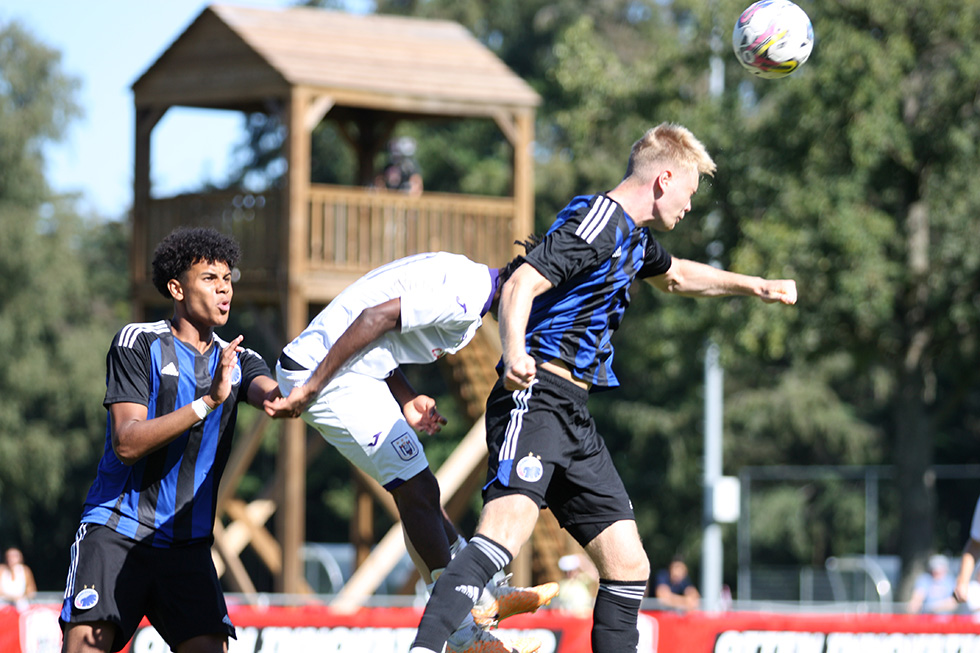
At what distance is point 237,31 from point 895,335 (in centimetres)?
1101

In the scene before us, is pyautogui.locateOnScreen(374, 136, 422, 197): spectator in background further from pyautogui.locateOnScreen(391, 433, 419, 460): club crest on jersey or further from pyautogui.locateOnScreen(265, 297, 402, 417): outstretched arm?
pyautogui.locateOnScreen(265, 297, 402, 417): outstretched arm

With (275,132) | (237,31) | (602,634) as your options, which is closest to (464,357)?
(237,31)

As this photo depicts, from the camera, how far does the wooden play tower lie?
1753 cm

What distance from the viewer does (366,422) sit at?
5426 mm

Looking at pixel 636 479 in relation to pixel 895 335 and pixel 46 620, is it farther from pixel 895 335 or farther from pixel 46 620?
pixel 46 620

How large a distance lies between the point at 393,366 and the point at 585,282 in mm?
844

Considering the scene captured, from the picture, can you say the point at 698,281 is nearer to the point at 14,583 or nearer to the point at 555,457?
the point at 555,457

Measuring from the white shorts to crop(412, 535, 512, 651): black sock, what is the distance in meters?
0.57

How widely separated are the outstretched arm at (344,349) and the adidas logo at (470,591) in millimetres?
957

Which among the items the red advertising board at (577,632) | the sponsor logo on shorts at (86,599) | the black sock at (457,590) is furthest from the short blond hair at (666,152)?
the red advertising board at (577,632)

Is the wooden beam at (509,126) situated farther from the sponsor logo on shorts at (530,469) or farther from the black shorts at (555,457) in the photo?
the sponsor logo on shorts at (530,469)

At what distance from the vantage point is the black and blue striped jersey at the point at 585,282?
5.21 meters

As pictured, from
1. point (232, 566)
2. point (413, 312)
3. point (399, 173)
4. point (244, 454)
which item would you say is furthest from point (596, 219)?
point (232, 566)

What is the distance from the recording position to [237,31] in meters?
18.1
